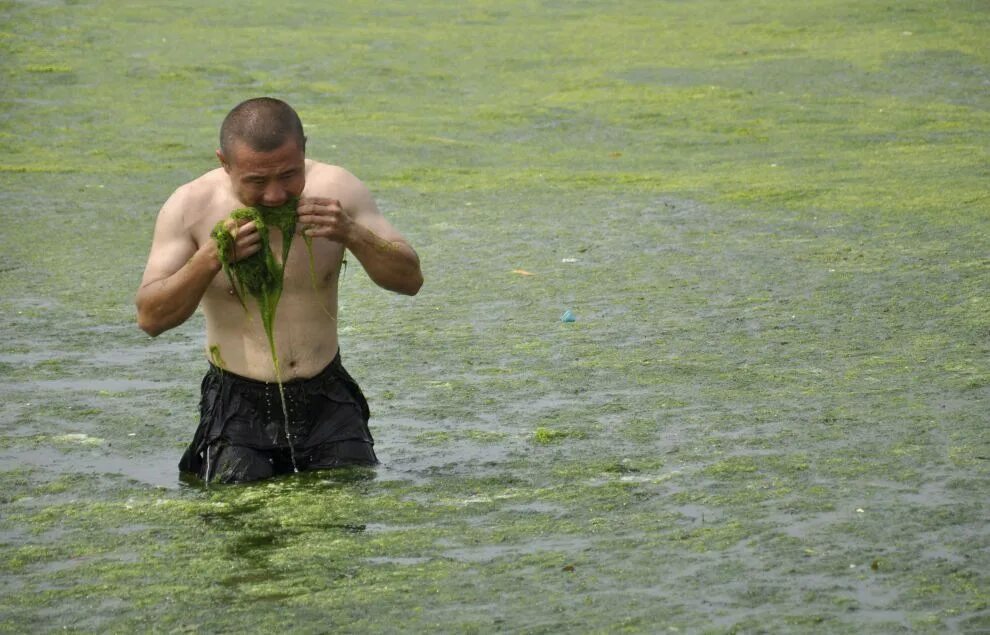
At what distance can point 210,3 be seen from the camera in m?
17.7

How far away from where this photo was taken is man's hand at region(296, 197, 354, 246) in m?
4.71

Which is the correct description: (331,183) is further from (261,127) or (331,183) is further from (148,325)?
(148,325)

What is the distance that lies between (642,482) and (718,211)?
4.58m

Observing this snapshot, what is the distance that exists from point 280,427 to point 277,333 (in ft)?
1.01

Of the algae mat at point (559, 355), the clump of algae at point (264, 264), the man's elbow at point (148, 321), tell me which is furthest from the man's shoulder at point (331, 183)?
the algae mat at point (559, 355)

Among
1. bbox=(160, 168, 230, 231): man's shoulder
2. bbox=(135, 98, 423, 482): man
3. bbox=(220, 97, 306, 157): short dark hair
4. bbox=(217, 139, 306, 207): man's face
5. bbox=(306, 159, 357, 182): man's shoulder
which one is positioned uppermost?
bbox=(220, 97, 306, 157): short dark hair

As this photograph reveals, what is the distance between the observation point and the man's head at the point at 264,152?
4.79m

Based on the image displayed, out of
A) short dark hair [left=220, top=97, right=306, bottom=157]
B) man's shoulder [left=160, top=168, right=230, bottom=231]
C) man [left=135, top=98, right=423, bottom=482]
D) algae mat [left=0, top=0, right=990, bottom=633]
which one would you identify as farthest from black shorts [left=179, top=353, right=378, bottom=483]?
short dark hair [left=220, top=97, right=306, bottom=157]

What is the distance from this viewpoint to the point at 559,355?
6.50 meters

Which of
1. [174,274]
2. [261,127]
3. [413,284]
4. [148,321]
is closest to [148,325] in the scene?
[148,321]

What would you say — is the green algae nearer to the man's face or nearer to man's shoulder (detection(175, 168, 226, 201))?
the man's face

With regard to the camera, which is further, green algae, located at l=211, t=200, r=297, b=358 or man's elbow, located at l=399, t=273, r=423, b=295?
man's elbow, located at l=399, t=273, r=423, b=295

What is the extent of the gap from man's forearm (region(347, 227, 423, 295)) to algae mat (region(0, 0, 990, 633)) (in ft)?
2.02

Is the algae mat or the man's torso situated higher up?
the man's torso
